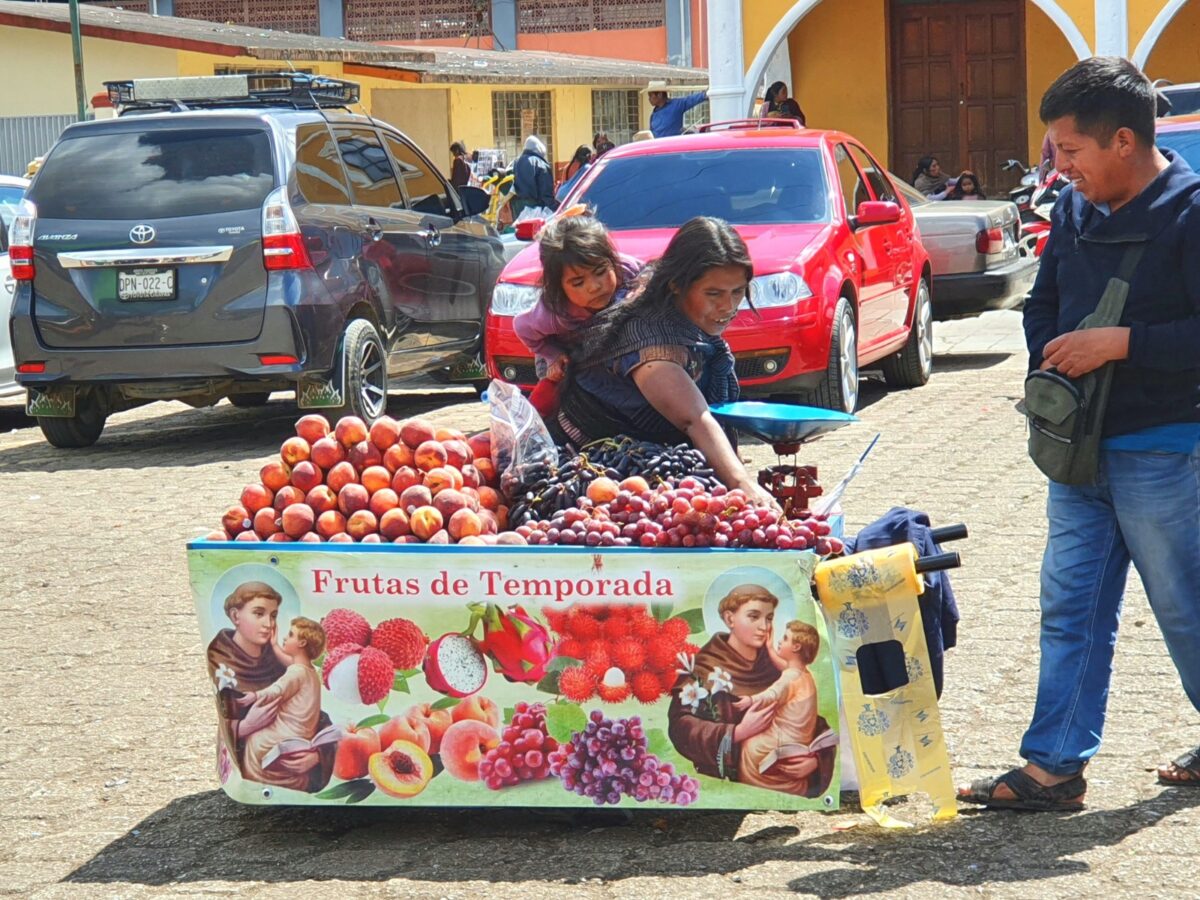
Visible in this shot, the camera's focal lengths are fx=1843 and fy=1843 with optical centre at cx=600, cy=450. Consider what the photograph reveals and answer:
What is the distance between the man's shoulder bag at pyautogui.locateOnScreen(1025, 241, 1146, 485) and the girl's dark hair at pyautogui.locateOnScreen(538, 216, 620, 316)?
1.32m

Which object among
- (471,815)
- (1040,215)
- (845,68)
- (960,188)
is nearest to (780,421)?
(471,815)

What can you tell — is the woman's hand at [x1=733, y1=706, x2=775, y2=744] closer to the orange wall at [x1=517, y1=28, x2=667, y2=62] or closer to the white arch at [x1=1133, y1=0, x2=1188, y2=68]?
the white arch at [x1=1133, y1=0, x2=1188, y2=68]

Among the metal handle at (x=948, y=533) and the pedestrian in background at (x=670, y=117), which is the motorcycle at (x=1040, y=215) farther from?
the metal handle at (x=948, y=533)

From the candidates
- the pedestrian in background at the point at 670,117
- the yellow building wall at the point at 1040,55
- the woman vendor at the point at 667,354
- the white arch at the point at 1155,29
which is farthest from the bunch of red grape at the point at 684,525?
the yellow building wall at the point at 1040,55

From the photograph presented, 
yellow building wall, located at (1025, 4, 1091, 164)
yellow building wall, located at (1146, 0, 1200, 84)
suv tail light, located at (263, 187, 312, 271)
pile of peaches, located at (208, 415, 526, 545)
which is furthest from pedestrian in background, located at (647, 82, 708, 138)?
pile of peaches, located at (208, 415, 526, 545)

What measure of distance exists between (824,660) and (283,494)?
1.38 meters

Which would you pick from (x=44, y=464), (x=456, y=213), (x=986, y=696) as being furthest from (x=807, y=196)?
(x=986, y=696)

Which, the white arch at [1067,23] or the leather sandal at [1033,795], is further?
the white arch at [1067,23]

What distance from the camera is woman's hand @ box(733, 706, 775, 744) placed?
423 cm

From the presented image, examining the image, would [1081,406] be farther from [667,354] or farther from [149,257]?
[149,257]

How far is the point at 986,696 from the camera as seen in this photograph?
5.39 m

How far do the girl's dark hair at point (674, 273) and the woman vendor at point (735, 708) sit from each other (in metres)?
1.01

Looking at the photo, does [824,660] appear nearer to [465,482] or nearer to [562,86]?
[465,482]

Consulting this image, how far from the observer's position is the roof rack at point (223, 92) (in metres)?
11.4
